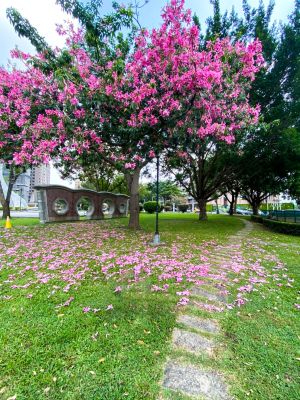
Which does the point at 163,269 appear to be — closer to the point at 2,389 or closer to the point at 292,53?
the point at 2,389

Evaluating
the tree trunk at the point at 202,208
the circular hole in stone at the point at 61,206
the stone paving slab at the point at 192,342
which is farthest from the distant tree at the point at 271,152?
the circular hole in stone at the point at 61,206

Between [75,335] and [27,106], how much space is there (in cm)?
634

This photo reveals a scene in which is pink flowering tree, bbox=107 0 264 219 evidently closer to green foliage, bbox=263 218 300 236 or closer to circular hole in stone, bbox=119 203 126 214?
green foliage, bbox=263 218 300 236

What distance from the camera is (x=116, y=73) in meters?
5.67

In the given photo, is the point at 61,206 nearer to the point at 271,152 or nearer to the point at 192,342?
the point at 192,342

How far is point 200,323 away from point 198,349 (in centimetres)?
47

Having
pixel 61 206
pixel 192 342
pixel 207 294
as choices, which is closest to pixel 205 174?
pixel 61 206

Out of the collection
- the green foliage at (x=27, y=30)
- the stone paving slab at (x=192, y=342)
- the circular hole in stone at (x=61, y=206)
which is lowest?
the stone paving slab at (x=192, y=342)

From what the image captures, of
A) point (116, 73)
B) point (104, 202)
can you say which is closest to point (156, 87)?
point (116, 73)

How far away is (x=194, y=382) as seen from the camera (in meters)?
1.92

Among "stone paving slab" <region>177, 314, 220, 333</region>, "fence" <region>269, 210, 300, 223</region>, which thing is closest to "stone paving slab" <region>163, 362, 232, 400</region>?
"stone paving slab" <region>177, 314, 220, 333</region>

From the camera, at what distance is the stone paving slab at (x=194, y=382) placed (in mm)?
1813

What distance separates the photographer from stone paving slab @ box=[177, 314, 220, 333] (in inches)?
105

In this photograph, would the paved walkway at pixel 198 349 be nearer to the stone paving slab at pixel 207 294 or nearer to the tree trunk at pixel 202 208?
the stone paving slab at pixel 207 294
